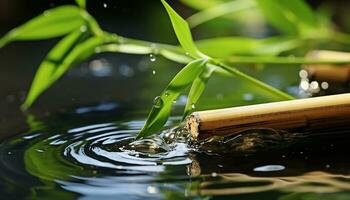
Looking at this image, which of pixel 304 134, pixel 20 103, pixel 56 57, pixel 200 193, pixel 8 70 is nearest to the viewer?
pixel 200 193

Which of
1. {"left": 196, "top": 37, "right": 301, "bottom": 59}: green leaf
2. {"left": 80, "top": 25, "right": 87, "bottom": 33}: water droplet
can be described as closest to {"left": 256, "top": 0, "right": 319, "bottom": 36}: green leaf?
{"left": 196, "top": 37, "right": 301, "bottom": 59}: green leaf

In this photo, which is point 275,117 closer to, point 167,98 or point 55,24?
point 167,98

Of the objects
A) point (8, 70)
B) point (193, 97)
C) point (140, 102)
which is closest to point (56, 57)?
point (140, 102)

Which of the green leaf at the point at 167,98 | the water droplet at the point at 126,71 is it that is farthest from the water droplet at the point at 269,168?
the water droplet at the point at 126,71

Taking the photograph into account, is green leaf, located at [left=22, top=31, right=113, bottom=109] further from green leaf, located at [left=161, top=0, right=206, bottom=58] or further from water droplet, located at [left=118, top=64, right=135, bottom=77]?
water droplet, located at [left=118, top=64, right=135, bottom=77]

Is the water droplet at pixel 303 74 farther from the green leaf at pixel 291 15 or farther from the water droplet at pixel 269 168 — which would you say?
the water droplet at pixel 269 168

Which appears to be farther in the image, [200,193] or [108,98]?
[108,98]

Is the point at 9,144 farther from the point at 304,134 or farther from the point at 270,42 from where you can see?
the point at 270,42
